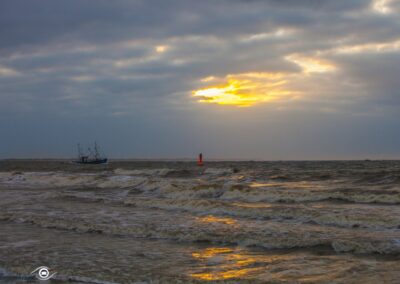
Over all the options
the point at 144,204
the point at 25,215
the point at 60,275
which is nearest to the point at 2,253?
the point at 60,275

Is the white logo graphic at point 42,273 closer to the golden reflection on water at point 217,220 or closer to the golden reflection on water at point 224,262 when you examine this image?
the golden reflection on water at point 224,262

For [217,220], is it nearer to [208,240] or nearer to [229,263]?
[208,240]

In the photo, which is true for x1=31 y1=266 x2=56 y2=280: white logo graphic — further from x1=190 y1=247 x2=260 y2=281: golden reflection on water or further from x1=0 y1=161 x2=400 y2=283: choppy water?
x1=190 y1=247 x2=260 y2=281: golden reflection on water

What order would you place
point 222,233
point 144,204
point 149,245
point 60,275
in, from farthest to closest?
point 144,204 → point 222,233 → point 149,245 → point 60,275

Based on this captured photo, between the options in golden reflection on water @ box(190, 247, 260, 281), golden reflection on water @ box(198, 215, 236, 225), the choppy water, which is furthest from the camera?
golden reflection on water @ box(198, 215, 236, 225)

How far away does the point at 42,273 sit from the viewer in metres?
9.53

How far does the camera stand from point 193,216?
1838cm

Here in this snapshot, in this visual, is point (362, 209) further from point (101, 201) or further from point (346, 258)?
point (101, 201)

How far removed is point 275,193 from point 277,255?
44.5 ft

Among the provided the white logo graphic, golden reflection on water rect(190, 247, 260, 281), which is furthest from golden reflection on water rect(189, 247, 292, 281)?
the white logo graphic

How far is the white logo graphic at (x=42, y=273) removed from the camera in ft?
30.5

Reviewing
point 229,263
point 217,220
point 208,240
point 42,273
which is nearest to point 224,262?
point 229,263

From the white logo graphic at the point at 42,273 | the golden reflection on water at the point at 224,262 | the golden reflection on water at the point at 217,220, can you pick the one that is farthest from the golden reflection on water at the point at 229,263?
the golden reflection on water at the point at 217,220

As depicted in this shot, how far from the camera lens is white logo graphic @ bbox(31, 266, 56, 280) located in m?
9.30
